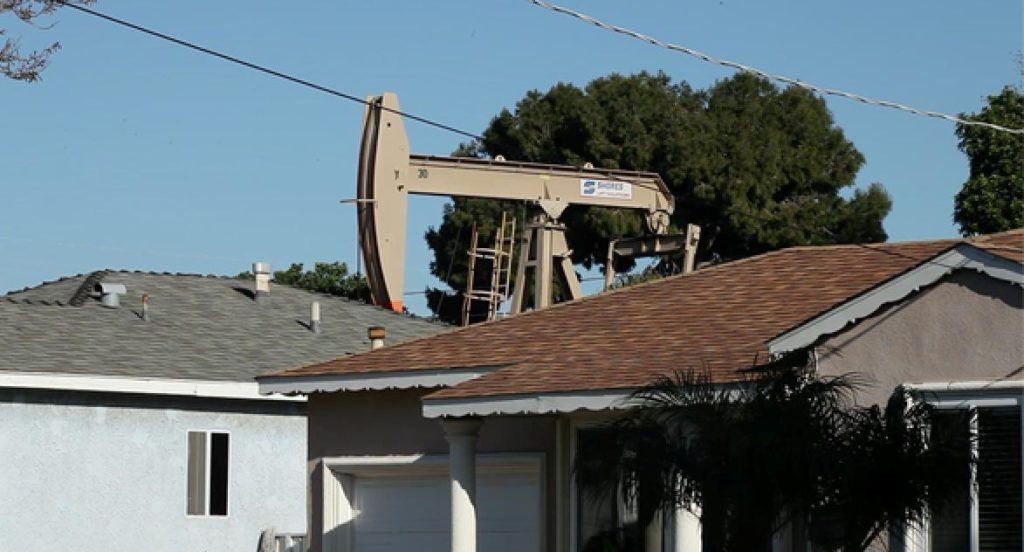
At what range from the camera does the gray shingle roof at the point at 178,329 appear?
25.0 metres

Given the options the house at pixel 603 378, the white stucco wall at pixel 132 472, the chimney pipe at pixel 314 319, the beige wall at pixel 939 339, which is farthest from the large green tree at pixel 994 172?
the beige wall at pixel 939 339

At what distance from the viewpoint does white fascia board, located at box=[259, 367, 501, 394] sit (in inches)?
725

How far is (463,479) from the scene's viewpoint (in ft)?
57.2

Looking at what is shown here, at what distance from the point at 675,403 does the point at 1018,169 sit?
96.7 ft

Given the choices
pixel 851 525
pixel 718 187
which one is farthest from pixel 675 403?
pixel 718 187

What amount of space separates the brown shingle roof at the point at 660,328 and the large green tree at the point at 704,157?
37.5 m

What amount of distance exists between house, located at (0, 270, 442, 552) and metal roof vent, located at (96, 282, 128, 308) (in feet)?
0.09

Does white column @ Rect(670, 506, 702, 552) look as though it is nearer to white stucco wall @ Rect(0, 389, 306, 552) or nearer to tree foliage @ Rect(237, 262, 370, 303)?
white stucco wall @ Rect(0, 389, 306, 552)

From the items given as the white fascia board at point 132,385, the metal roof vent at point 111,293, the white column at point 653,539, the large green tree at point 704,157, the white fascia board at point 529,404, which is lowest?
the white column at point 653,539

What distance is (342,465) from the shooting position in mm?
19844

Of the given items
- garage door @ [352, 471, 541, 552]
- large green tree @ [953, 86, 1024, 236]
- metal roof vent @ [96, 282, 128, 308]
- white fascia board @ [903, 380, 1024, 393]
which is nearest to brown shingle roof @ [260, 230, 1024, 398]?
white fascia board @ [903, 380, 1024, 393]

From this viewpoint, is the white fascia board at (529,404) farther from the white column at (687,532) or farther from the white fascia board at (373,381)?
the white fascia board at (373,381)

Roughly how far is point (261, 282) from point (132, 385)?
6846 millimetres

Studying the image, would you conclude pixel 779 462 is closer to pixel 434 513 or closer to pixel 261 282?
pixel 434 513
